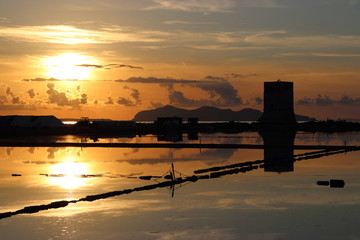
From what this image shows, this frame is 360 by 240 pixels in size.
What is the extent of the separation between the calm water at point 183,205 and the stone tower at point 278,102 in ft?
241

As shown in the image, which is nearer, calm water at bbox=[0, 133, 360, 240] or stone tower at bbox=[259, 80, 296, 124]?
calm water at bbox=[0, 133, 360, 240]

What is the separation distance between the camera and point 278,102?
111062 mm

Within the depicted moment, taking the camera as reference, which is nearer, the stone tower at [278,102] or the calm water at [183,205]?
the calm water at [183,205]

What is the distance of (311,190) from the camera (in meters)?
25.4

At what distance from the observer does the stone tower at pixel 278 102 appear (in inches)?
4296

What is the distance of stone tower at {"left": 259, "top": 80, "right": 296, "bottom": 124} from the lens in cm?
10912

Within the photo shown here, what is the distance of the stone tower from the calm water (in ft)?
241

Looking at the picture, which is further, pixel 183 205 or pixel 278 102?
pixel 278 102

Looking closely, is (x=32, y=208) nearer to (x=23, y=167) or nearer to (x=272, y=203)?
(x=272, y=203)

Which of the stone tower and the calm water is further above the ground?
the stone tower

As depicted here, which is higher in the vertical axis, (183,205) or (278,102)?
(278,102)

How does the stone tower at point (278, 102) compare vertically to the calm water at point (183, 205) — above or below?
above

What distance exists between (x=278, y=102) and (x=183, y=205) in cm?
9170

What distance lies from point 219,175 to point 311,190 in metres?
7.33
